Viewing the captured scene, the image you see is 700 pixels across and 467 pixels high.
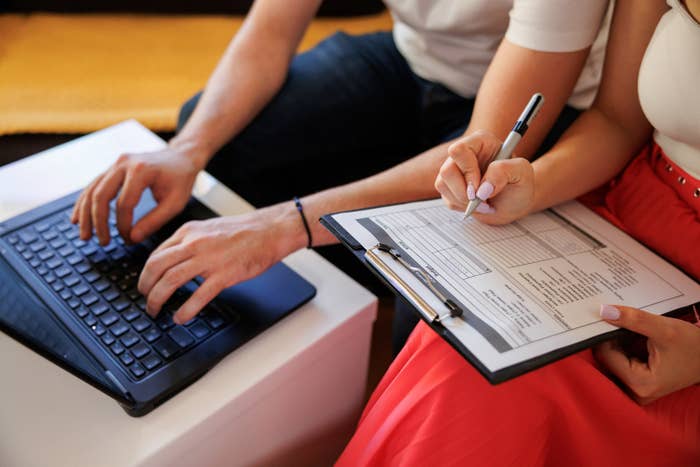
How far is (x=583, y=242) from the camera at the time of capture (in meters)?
0.76

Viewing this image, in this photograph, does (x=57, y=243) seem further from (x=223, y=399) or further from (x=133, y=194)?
(x=223, y=399)

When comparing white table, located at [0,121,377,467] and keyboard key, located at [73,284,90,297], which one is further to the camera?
keyboard key, located at [73,284,90,297]

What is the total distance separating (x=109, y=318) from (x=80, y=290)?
69mm

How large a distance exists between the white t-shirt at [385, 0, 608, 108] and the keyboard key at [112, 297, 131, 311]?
593 millimetres

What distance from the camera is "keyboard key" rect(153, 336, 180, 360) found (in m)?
0.72

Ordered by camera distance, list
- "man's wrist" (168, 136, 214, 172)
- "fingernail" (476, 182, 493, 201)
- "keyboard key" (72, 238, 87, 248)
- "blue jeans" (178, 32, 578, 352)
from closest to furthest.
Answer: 1. "fingernail" (476, 182, 493, 201)
2. "keyboard key" (72, 238, 87, 248)
3. "man's wrist" (168, 136, 214, 172)
4. "blue jeans" (178, 32, 578, 352)

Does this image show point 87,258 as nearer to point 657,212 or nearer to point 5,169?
point 5,169

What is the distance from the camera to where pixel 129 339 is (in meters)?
0.73

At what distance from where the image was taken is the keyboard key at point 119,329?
28.8 inches

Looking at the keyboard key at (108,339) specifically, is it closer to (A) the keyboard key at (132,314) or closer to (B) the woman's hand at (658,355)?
(A) the keyboard key at (132,314)

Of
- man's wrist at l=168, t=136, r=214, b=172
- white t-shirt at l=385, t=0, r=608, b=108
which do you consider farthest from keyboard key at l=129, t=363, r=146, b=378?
white t-shirt at l=385, t=0, r=608, b=108

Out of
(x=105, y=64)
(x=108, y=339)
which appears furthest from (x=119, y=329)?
(x=105, y=64)

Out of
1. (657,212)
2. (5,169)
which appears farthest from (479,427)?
(5,169)

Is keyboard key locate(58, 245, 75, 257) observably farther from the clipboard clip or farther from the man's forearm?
the clipboard clip
